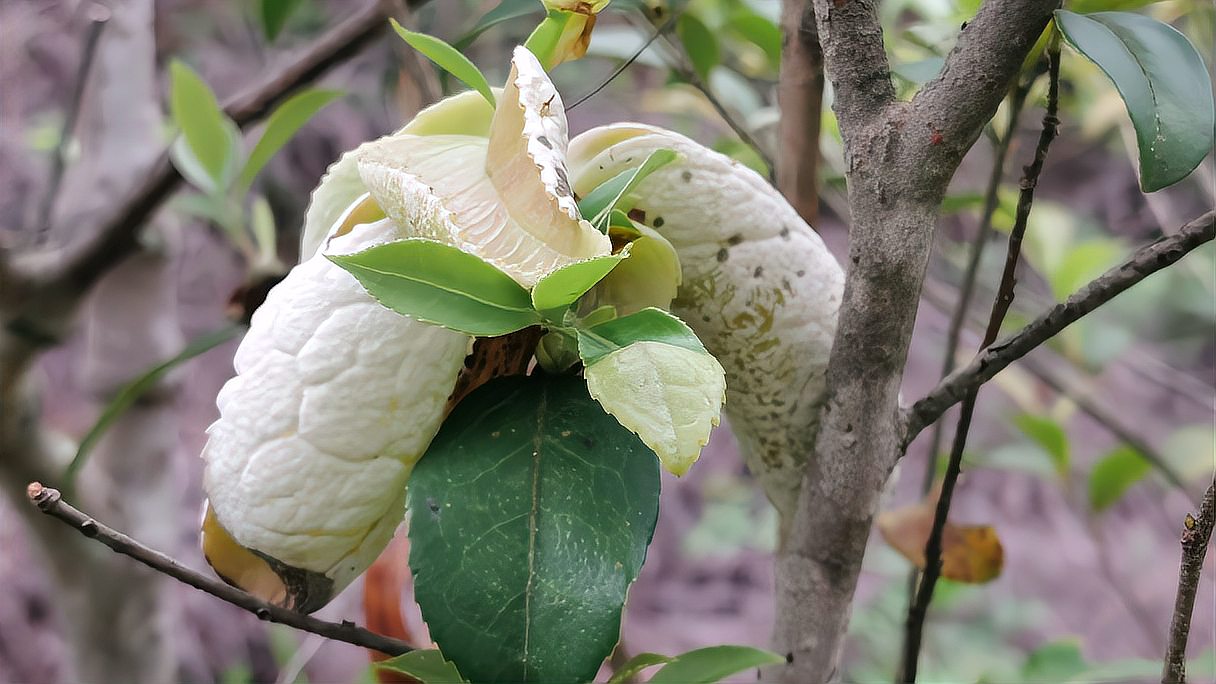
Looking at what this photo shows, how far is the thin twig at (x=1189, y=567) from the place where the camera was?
0.87 feet

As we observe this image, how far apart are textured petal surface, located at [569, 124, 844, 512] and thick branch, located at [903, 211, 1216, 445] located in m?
0.05

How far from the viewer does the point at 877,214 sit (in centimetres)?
29

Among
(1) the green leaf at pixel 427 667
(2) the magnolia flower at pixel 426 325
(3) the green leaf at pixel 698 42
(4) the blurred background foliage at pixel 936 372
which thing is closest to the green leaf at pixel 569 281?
(2) the magnolia flower at pixel 426 325

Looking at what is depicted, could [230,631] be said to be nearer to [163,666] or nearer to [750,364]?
[163,666]

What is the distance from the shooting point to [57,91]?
1617 millimetres

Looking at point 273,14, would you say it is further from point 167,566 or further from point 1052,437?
point 1052,437

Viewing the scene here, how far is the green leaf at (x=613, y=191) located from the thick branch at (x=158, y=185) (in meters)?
0.38

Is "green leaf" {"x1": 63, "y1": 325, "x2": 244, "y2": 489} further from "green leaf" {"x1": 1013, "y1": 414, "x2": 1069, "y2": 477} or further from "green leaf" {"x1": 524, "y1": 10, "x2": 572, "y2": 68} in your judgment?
"green leaf" {"x1": 1013, "y1": 414, "x2": 1069, "y2": 477}

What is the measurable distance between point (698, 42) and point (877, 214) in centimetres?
32

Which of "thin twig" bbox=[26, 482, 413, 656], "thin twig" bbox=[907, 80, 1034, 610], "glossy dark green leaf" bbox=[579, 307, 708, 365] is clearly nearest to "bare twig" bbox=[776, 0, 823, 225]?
"thin twig" bbox=[907, 80, 1034, 610]

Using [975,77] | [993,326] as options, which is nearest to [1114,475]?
[993,326]

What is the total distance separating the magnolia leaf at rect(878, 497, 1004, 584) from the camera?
46cm

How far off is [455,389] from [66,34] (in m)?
1.62

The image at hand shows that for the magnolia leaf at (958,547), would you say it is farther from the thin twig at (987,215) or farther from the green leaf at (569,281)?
the green leaf at (569,281)
